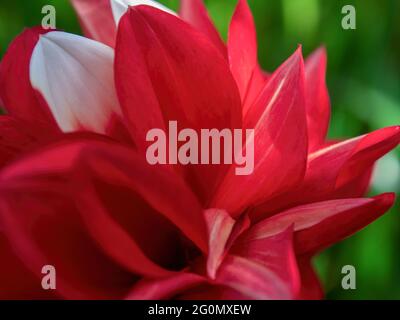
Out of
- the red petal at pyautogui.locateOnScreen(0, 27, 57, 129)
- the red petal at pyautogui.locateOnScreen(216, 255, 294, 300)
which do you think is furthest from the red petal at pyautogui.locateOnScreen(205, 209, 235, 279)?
the red petal at pyautogui.locateOnScreen(0, 27, 57, 129)

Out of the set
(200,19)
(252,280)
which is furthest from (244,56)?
(252,280)

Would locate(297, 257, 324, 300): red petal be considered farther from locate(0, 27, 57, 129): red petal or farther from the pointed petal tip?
locate(0, 27, 57, 129): red petal

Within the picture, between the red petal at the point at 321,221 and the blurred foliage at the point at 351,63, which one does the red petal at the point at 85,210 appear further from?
the blurred foliage at the point at 351,63

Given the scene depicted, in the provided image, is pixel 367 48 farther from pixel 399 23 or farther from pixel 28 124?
pixel 28 124

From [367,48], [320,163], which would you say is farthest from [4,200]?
[367,48]

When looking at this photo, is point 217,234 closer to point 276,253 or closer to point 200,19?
point 276,253

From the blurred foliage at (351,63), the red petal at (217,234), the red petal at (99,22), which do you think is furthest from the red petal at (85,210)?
the blurred foliage at (351,63)
